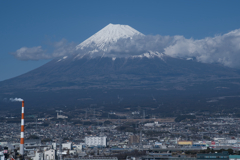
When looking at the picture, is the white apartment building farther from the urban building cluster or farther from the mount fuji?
the mount fuji

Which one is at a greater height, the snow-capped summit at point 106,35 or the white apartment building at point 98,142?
the snow-capped summit at point 106,35

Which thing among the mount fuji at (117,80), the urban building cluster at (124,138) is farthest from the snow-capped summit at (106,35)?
the urban building cluster at (124,138)

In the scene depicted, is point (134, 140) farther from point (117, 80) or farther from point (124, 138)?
point (117, 80)

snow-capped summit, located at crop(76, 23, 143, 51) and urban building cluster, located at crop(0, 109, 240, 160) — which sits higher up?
snow-capped summit, located at crop(76, 23, 143, 51)

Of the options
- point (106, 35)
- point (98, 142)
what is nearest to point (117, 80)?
point (106, 35)

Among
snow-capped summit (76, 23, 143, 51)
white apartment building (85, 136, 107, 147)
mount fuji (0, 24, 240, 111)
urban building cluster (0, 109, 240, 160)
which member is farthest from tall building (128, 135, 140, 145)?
snow-capped summit (76, 23, 143, 51)

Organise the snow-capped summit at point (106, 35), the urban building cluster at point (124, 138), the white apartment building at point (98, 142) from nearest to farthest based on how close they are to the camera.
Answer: the urban building cluster at point (124, 138), the white apartment building at point (98, 142), the snow-capped summit at point (106, 35)

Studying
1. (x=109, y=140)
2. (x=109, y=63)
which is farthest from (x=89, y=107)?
(x=109, y=63)

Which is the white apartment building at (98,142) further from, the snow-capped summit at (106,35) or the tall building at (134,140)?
the snow-capped summit at (106,35)
